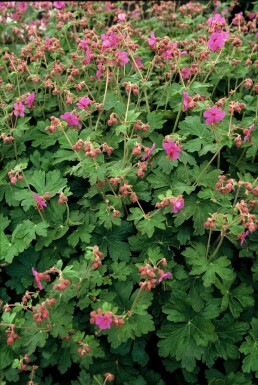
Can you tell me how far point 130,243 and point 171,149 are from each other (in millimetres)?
490

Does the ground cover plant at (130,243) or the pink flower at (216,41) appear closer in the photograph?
the ground cover plant at (130,243)

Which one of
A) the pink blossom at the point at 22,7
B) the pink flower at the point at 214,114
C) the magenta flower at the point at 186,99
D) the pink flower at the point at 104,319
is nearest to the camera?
the pink flower at the point at 104,319

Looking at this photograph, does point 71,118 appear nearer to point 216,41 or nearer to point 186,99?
point 186,99

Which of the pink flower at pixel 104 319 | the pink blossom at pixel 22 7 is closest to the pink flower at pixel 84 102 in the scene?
the pink flower at pixel 104 319

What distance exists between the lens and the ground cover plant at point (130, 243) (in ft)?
7.17

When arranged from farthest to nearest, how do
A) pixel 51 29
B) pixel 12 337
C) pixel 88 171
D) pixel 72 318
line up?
pixel 51 29, pixel 88 171, pixel 72 318, pixel 12 337

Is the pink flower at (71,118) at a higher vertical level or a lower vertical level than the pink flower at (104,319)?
A: higher

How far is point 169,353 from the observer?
92.1 inches

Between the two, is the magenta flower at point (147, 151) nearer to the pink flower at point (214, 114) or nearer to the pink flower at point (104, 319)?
the pink flower at point (214, 114)

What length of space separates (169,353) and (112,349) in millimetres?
268

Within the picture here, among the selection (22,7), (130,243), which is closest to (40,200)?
(130,243)

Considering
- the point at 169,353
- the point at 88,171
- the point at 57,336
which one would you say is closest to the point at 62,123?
the point at 88,171

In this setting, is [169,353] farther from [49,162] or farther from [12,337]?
[49,162]

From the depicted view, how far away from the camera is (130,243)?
240 cm
